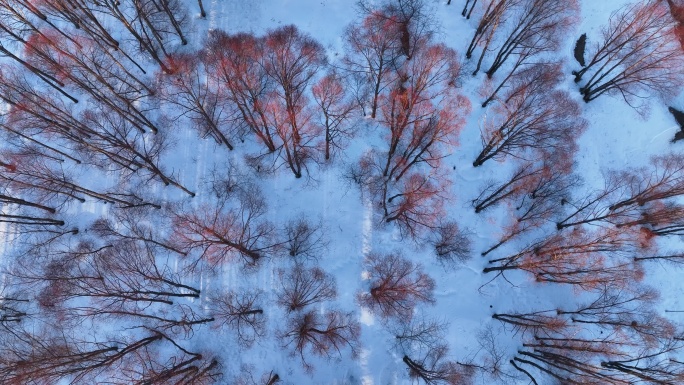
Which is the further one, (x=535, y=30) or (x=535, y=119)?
(x=535, y=30)

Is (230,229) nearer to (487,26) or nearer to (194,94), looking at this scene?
(194,94)

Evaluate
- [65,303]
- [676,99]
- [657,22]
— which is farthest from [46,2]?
[676,99]

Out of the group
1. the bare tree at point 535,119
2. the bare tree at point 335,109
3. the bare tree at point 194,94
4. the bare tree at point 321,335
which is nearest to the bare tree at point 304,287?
the bare tree at point 321,335

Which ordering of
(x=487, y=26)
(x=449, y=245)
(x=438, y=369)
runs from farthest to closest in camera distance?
1. (x=487, y=26)
2. (x=449, y=245)
3. (x=438, y=369)

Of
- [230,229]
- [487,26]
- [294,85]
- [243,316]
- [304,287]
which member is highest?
[487,26]

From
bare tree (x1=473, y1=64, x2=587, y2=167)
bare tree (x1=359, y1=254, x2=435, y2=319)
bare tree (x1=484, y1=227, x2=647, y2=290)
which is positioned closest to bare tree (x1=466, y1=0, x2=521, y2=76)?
bare tree (x1=473, y1=64, x2=587, y2=167)

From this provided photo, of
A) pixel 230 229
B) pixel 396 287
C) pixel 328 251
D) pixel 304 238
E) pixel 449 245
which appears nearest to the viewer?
pixel 396 287

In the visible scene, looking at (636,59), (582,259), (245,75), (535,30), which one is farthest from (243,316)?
(636,59)

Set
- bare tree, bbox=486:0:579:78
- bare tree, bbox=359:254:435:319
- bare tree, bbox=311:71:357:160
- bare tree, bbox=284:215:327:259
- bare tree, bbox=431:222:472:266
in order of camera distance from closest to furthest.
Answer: bare tree, bbox=359:254:435:319 < bare tree, bbox=284:215:327:259 < bare tree, bbox=431:222:472:266 < bare tree, bbox=486:0:579:78 < bare tree, bbox=311:71:357:160

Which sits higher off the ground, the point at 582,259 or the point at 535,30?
the point at 535,30

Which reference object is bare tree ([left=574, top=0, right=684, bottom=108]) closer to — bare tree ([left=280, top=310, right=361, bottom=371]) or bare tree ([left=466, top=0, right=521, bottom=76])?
bare tree ([left=466, top=0, right=521, bottom=76])

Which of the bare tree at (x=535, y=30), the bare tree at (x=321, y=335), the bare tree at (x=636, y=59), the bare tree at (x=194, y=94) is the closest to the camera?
the bare tree at (x=321, y=335)

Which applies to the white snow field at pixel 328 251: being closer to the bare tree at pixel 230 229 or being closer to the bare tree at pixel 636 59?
the bare tree at pixel 230 229
